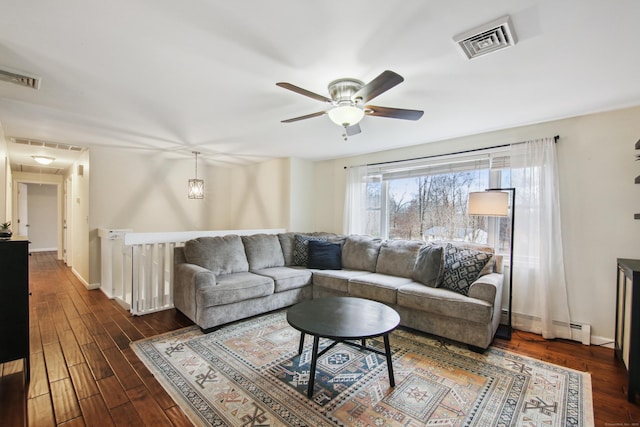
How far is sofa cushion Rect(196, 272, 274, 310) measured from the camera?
9.71 feet

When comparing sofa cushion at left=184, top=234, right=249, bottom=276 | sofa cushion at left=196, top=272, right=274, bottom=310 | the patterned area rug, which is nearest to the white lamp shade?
the patterned area rug

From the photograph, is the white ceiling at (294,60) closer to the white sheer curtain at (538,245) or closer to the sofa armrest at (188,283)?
the white sheer curtain at (538,245)

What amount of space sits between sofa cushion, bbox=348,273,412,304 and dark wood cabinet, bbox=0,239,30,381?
9.59 ft

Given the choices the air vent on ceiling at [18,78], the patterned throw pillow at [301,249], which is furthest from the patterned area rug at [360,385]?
the air vent on ceiling at [18,78]

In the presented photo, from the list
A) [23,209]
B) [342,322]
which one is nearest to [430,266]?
[342,322]

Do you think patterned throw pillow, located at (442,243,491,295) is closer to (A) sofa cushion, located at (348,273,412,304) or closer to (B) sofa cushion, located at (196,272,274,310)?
(A) sofa cushion, located at (348,273,412,304)

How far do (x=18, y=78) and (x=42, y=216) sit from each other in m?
9.10

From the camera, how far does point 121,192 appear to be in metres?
4.88

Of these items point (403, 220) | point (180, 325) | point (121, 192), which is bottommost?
point (180, 325)

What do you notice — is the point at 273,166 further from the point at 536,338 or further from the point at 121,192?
the point at 536,338

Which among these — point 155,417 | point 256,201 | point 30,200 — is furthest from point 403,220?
point 30,200

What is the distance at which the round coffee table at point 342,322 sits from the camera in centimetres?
196

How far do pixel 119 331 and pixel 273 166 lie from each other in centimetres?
352

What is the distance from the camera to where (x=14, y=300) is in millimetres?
2029
